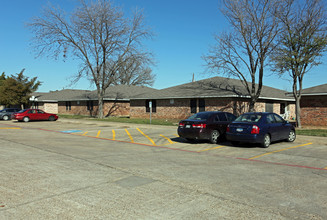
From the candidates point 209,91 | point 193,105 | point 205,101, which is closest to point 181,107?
point 193,105

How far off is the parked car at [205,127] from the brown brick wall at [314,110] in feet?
42.0

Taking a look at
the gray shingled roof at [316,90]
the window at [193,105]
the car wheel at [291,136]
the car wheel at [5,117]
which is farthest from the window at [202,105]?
the car wheel at [5,117]

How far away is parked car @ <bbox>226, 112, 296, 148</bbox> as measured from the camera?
1152 cm

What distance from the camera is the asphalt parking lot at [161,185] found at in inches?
177

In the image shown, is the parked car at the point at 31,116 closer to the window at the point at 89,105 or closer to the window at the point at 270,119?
the window at the point at 89,105

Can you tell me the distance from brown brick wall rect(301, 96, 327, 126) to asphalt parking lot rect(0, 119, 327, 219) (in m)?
14.2

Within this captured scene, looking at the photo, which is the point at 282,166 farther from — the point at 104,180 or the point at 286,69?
the point at 286,69

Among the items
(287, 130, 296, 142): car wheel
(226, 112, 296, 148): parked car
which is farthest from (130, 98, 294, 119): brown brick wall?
(226, 112, 296, 148): parked car

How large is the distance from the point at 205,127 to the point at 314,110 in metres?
14.7

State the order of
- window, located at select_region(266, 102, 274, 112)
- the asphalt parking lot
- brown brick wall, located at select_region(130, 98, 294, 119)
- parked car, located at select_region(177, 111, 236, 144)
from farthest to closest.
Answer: window, located at select_region(266, 102, 274, 112), brown brick wall, located at select_region(130, 98, 294, 119), parked car, located at select_region(177, 111, 236, 144), the asphalt parking lot

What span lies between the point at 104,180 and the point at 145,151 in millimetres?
4643

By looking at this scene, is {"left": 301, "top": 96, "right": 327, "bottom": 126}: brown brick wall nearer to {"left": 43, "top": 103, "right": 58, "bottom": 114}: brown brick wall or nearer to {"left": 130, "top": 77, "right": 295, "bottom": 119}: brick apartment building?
{"left": 130, "top": 77, "right": 295, "bottom": 119}: brick apartment building

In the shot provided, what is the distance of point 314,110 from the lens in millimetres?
22797

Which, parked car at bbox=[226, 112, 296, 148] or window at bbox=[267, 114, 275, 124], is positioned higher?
window at bbox=[267, 114, 275, 124]
